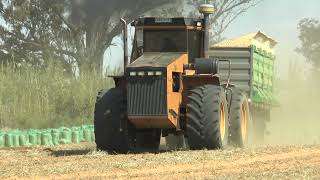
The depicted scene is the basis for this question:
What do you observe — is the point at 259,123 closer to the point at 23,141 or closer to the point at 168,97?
the point at 23,141

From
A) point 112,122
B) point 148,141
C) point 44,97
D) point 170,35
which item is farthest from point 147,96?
point 44,97

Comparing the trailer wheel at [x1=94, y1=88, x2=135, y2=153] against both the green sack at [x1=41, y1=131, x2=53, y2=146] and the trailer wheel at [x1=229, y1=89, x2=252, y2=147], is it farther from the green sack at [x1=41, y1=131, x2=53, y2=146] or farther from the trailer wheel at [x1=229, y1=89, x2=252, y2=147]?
the green sack at [x1=41, y1=131, x2=53, y2=146]

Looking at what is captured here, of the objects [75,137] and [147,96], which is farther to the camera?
[75,137]

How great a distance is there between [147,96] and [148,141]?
1916 mm

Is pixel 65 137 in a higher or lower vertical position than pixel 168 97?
lower

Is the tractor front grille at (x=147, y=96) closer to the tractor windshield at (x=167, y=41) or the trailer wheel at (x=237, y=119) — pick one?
the tractor windshield at (x=167, y=41)

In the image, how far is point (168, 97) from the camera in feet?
38.0

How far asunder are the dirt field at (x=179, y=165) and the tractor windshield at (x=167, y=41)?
2.31m

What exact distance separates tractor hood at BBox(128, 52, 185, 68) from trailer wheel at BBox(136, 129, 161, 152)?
1437 mm

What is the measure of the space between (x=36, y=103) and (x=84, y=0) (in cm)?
1129

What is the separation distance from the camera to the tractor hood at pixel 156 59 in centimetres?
1179

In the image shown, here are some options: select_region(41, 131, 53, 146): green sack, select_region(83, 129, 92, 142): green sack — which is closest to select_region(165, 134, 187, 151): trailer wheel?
select_region(41, 131, 53, 146): green sack

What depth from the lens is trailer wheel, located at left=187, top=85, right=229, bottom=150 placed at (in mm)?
11703

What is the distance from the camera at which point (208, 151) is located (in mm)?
11547
